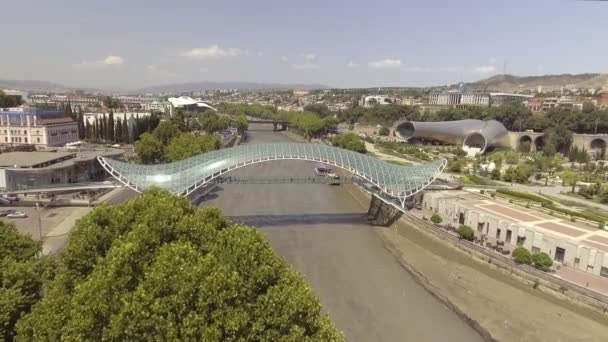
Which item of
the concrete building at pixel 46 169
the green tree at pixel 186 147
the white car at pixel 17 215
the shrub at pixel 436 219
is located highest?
the green tree at pixel 186 147

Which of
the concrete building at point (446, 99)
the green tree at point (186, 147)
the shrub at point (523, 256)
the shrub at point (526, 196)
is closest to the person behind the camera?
the shrub at point (523, 256)

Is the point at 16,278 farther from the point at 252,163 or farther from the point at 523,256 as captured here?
the point at 523,256

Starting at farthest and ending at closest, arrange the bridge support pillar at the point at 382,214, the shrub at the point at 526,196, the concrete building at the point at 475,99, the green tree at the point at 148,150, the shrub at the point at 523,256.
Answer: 1. the concrete building at the point at 475,99
2. the green tree at the point at 148,150
3. the shrub at the point at 526,196
4. the bridge support pillar at the point at 382,214
5. the shrub at the point at 523,256

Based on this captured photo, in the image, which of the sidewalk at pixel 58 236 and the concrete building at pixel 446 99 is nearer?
the sidewalk at pixel 58 236

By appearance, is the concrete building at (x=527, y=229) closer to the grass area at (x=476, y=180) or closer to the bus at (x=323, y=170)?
the grass area at (x=476, y=180)

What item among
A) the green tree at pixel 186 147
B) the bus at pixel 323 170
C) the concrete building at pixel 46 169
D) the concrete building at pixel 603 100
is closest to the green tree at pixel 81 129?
the concrete building at pixel 46 169

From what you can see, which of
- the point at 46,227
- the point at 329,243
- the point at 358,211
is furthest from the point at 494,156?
the point at 46,227
